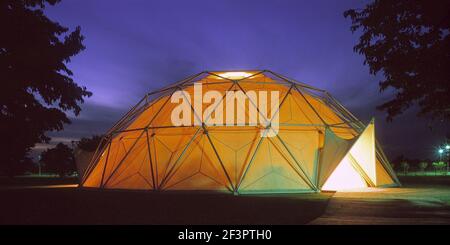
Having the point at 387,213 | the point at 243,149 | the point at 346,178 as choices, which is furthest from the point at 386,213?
the point at 346,178

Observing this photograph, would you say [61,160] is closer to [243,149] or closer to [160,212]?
[243,149]

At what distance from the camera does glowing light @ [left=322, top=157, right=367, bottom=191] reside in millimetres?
24698

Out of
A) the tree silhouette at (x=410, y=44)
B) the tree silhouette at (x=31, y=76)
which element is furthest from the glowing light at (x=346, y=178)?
the tree silhouette at (x=31, y=76)

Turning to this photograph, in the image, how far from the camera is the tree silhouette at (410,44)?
17172mm

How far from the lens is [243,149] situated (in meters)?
23.1

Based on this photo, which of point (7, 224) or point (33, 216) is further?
point (33, 216)

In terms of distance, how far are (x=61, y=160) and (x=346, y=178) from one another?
61.2 m

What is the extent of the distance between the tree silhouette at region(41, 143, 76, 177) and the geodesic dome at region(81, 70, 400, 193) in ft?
150

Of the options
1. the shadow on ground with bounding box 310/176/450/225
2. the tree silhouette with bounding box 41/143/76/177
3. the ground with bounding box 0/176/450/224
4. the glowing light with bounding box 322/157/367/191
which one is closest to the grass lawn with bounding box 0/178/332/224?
the ground with bounding box 0/176/450/224

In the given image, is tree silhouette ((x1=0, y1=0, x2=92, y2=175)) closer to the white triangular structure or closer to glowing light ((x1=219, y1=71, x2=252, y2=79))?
glowing light ((x1=219, y1=71, x2=252, y2=79))
